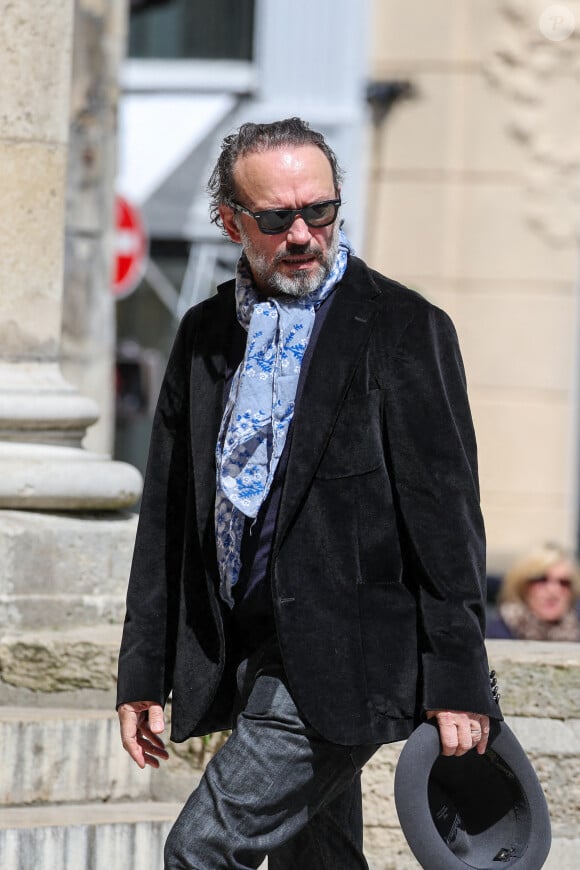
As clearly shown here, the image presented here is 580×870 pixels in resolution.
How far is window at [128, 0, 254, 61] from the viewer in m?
15.8

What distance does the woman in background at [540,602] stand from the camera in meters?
7.61

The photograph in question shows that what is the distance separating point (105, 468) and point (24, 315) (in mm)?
534

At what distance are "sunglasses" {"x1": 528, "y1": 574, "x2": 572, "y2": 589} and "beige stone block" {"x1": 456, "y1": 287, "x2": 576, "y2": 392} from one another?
6.88 m

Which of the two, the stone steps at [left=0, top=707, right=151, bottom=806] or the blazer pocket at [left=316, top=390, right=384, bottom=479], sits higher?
the blazer pocket at [left=316, top=390, right=384, bottom=479]

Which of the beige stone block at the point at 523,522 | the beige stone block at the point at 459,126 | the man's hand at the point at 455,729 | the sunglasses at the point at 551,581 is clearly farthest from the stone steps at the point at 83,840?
the beige stone block at the point at 459,126

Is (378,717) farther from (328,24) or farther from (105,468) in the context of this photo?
(328,24)

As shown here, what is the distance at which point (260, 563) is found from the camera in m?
3.71

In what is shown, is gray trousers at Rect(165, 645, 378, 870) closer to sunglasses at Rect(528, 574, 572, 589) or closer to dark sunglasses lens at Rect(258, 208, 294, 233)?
dark sunglasses lens at Rect(258, 208, 294, 233)

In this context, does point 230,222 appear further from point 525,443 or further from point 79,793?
point 525,443

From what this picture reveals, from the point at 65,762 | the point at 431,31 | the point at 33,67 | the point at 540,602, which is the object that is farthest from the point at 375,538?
the point at 431,31

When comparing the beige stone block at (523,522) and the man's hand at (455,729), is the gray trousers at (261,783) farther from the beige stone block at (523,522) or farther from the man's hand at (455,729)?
the beige stone block at (523,522)

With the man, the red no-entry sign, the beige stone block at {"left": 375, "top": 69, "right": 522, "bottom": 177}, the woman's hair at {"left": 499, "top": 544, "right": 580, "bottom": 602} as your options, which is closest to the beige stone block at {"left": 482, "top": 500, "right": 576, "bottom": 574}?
the beige stone block at {"left": 375, "top": 69, "right": 522, "bottom": 177}

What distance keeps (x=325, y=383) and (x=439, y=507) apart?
12.5 inches

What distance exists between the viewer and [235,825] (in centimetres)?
360
